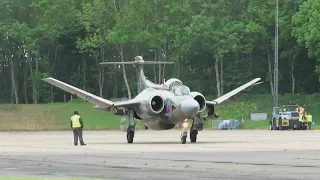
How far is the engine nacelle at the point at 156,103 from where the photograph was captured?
39.4 m

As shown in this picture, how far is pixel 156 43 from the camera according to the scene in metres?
84.7

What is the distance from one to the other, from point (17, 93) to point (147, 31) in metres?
22.0

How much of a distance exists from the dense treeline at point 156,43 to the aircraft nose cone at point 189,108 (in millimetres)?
39671

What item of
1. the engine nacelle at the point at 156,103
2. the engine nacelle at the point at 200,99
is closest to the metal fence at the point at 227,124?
the engine nacelle at the point at 200,99

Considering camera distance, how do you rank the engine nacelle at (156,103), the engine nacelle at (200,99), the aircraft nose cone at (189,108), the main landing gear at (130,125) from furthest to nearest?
the main landing gear at (130,125) → the engine nacelle at (200,99) → the engine nacelle at (156,103) → the aircraft nose cone at (189,108)

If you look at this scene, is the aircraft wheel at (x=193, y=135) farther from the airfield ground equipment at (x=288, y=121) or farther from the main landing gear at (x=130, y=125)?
the airfield ground equipment at (x=288, y=121)

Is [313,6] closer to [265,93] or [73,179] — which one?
[265,93]

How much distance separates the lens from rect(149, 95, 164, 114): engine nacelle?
39.4 meters

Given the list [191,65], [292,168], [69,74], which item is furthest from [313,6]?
[292,168]

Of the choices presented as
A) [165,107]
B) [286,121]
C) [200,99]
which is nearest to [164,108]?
[165,107]

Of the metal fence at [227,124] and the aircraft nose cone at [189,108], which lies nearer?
the aircraft nose cone at [189,108]

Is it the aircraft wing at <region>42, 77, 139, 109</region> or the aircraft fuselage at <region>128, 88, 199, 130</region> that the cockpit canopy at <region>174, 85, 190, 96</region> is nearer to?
the aircraft fuselage at <region>128, 88, 199, 130</region>

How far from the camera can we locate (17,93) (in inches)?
3836

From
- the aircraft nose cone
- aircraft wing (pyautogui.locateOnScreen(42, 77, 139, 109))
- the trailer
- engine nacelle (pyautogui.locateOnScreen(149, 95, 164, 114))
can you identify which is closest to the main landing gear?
aircraft wing (pyautogui.locateOnScreen(42, 77, 139, 109))
